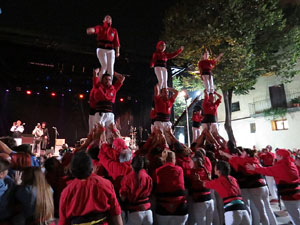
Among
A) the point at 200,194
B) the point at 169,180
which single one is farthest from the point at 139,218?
the point at 200,194

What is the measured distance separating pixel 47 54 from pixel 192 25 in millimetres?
7684

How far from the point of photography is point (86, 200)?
69.8 inches

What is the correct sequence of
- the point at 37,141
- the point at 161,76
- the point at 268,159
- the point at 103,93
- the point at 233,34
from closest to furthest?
the point at 103,93
the point at 161,76
the point at 268,159
the point at 233,34
the point at 37,141

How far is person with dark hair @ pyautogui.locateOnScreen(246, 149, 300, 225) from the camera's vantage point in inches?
151

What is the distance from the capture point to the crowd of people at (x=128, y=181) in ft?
6.07

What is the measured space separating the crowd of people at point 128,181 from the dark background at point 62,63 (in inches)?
250

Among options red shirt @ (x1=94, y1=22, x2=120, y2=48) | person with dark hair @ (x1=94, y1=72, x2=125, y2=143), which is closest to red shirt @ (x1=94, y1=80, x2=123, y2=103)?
person with dark hair @ (x1=94, y1=72, x2=125, y2=143)

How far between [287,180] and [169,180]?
2.35 meters

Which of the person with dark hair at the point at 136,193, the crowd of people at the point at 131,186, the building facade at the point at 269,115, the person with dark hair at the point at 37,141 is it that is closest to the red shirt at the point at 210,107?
the crowd of people at the point at 131,186

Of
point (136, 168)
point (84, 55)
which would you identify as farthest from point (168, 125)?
point (84, 55)

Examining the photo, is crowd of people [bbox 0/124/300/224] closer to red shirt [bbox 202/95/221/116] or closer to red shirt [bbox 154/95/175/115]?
red shirt [bbox 154/95/175/115]

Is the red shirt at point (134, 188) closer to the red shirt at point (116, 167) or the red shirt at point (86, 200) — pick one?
the red shirt at point (116, 167)

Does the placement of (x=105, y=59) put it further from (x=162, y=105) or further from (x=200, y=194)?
(x=200, y=194)

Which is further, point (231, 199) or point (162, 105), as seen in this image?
point (162, 105)
